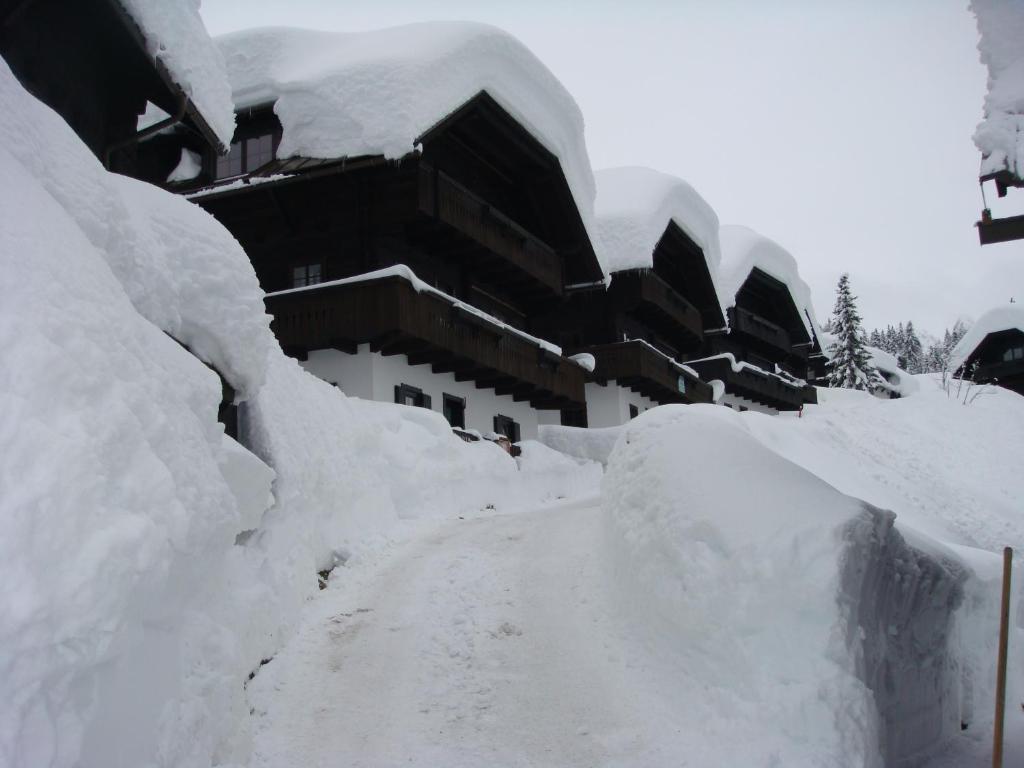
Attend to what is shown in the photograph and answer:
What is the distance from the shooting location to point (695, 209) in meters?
31.8

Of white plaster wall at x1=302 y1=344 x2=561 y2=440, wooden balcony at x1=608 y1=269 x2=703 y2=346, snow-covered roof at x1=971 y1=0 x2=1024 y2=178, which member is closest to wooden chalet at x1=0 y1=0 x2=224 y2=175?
white plaster wall at x1=302 y1=344 x2=561 y2=440

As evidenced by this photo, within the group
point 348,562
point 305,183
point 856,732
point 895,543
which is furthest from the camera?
point 305,183

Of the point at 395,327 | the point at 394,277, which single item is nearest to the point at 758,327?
the point at 394,277

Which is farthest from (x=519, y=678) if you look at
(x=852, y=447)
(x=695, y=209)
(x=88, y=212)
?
(x=695, y=209)

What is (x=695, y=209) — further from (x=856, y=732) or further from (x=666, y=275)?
(x=856, y=732)

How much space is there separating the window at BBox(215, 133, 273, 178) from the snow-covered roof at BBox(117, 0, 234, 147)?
8698 mm

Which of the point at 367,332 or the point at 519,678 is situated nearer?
the point at 519,678

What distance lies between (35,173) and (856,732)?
7.50 meters

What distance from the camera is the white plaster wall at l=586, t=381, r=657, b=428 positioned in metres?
28.1

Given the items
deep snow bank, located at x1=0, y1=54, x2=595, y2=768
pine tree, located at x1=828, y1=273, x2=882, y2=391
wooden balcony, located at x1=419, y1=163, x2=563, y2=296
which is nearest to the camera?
deep snow bank, located at x1=0, y1=54, x2=595, y2=768

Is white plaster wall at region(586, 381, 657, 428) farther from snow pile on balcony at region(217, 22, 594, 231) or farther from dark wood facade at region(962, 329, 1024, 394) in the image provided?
dark wood facade at region(962, 329, 1024, 394)

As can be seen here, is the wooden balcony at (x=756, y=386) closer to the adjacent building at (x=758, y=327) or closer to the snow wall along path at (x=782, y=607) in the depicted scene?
the adjacent building at (x=758, y=327)

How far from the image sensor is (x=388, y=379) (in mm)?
18500

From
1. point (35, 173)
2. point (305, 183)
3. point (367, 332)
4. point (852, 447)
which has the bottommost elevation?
point (852, 447)
